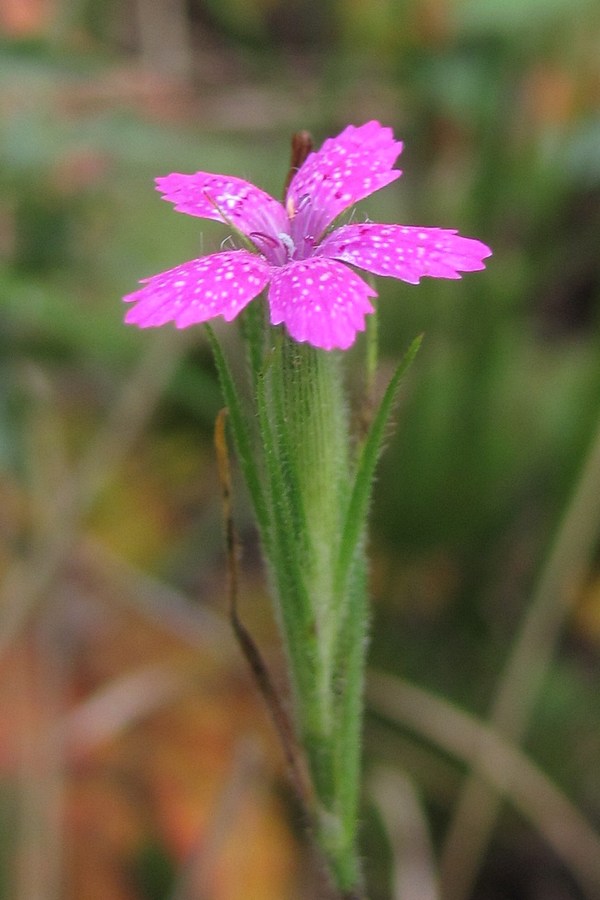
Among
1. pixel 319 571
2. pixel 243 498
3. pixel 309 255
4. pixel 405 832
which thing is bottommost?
pixel 405 832

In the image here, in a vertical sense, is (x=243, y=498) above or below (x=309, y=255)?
below

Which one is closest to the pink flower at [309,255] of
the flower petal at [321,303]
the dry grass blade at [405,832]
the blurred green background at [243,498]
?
the flower petal at [321,303]

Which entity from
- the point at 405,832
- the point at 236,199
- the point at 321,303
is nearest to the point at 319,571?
the point at 321,303

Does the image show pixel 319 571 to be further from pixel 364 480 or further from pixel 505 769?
pixel 505 769

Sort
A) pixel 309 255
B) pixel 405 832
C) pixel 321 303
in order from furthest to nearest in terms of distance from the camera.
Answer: pixel 405 832, pixel 309 255, pixel 321 303

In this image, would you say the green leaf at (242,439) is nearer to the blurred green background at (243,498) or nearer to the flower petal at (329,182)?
the flower petal at (329,182)

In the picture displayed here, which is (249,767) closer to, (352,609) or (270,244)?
(352,609)
